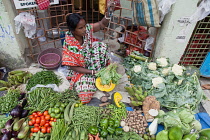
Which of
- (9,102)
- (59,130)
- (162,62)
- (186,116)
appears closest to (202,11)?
(162,62)

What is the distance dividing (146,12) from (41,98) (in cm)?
279

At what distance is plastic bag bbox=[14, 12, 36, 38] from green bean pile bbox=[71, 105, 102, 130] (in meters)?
2.28

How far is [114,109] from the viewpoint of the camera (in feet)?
10.1

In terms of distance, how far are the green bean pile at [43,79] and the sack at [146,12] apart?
2392 millimetres

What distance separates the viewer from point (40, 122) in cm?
272

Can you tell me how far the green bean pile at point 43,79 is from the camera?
3436 mm

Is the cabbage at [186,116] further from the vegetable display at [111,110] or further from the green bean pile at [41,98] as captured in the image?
the green bean pile at [41,98]

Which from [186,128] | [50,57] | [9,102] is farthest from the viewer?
[50,57]

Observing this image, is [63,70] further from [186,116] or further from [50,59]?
[186,116]

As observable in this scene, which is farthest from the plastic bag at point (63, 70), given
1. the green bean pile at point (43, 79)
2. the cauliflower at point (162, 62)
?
the cauliflower at point (162, 62)

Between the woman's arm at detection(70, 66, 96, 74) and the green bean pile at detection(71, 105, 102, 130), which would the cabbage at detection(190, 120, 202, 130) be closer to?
the green bean pile at detection(71, 105, 102, 130)

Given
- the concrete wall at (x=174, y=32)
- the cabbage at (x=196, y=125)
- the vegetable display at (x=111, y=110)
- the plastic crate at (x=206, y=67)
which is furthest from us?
the plastic crate at (x=206, y=67)

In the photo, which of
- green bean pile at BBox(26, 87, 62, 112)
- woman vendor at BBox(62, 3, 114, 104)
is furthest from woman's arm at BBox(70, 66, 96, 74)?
green bean pile at BBox(26, 87, 62, 112)

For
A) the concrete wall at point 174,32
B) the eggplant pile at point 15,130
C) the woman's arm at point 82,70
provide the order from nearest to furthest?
the eggplant pile at point 15,130 < the concrete wall at point 174,32 < the woman's arm at point 82,70
